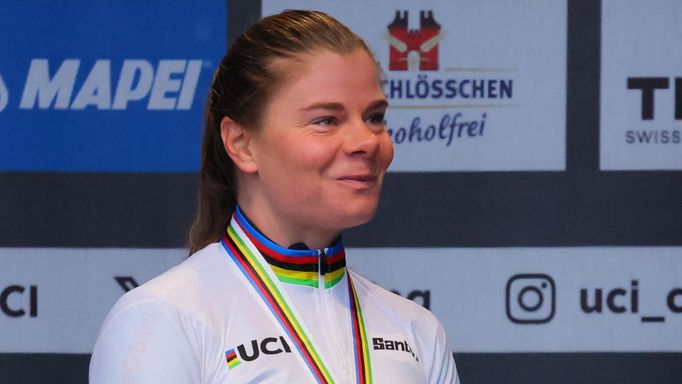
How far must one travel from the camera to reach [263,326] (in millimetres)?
1328

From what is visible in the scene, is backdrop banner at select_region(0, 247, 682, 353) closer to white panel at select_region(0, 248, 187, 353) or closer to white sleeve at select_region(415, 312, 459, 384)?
white panel at select_region(0, 248, 187, 353)

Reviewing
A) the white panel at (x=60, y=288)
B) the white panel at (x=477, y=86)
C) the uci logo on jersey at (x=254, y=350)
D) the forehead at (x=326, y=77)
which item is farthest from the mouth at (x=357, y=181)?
the white panel at (x=60, y=288)

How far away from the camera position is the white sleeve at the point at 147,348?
121cm

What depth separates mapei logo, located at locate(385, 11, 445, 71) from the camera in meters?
2.41

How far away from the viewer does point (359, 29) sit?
95.2 inches

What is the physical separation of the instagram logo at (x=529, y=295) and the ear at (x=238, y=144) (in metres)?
1.17

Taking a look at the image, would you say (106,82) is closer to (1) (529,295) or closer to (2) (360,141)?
(1) (529,295)

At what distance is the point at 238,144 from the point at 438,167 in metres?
1.07

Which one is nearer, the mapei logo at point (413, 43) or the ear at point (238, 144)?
the ear at point (238, 144)

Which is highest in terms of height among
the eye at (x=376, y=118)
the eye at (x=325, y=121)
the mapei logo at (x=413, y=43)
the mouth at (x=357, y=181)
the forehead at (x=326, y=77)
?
the mapei logo at (x=413, y=43)

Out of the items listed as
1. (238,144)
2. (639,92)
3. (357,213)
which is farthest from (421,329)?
(639,92)

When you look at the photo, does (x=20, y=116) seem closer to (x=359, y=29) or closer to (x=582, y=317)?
(x=359, y=29)

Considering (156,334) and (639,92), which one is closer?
(156,334)

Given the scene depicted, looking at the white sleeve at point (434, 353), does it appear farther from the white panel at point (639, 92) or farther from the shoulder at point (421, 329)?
the white panel at point (639, 92)
